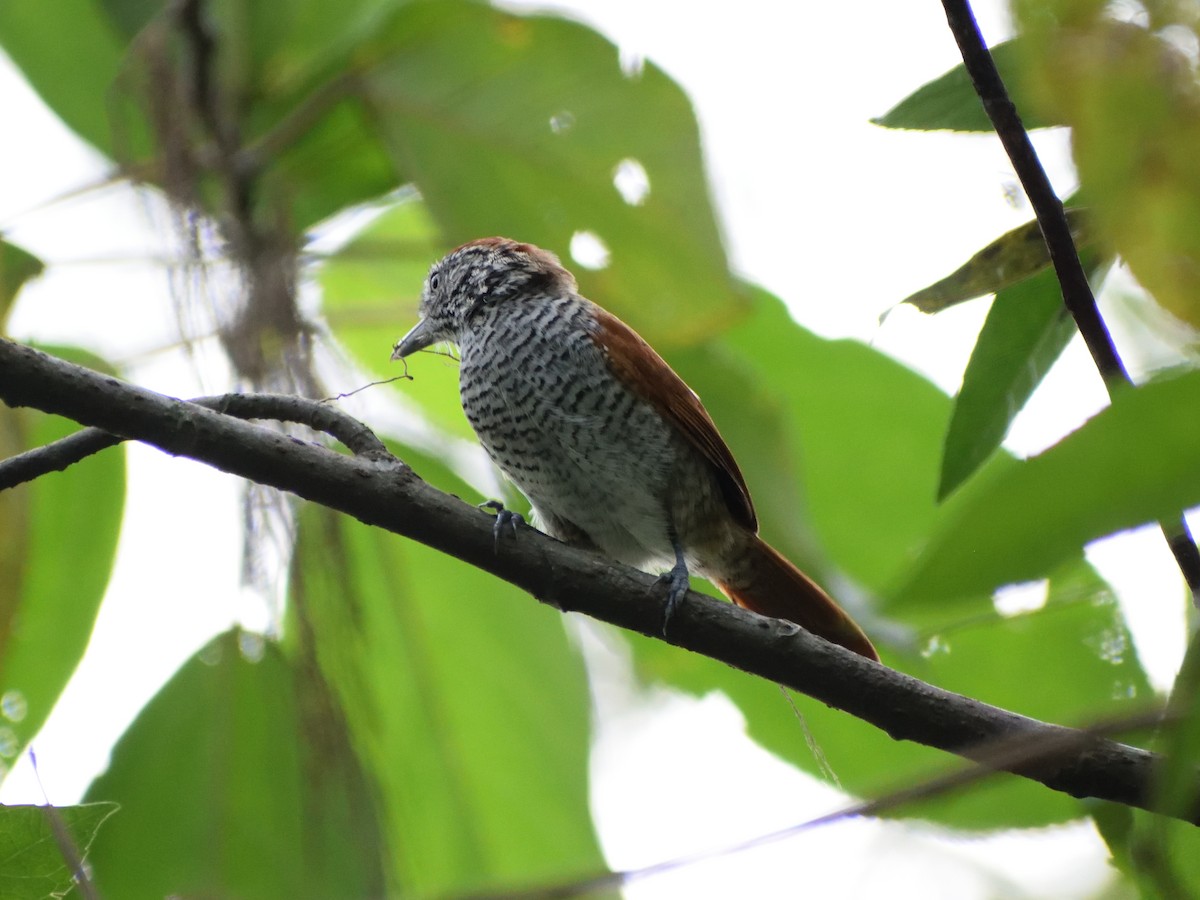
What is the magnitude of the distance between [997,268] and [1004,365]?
0.15 meters

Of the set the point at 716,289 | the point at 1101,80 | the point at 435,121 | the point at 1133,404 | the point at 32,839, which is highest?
the point at 435,121

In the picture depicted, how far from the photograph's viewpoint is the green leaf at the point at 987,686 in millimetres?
2662

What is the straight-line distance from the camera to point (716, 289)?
10.3 ft

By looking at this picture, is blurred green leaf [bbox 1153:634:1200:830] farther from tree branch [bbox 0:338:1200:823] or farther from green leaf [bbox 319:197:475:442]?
green leaf [bbox 319:197:475:442]

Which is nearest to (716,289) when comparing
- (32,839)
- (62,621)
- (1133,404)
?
(62,621)

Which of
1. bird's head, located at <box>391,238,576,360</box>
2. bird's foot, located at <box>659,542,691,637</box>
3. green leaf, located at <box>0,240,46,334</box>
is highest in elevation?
bird's head, located at <box>391,238,576,360</box>

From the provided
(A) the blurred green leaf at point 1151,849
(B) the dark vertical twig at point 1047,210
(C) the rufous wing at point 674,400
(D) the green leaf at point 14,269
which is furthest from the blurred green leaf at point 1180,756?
(D) the green leaf at point 14,269

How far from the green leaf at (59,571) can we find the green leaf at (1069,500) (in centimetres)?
253

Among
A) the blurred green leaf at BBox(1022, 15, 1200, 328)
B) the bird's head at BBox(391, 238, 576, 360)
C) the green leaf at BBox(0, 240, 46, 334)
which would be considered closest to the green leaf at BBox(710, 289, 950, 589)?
the bird's head at BBox(391, 238, 576, 360)

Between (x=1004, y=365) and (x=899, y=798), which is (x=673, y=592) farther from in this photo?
(x=899, y=798)

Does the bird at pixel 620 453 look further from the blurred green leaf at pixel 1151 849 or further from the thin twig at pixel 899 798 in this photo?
the thin twig at pixel 899 798

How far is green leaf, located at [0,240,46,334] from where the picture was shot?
2.80 m

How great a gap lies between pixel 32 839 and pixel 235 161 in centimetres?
212

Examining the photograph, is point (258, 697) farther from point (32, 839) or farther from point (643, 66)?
point (643, 66)
